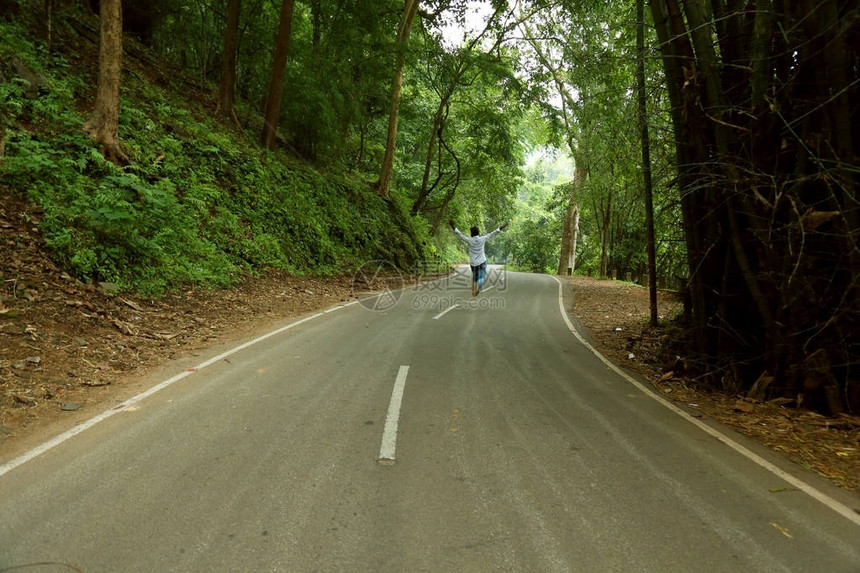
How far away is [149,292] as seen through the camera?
8.52 meters

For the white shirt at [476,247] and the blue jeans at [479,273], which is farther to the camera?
the blue jeans at [479,273]

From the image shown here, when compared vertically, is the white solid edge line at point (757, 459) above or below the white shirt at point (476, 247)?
below

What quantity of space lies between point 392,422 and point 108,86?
10102 millimetres

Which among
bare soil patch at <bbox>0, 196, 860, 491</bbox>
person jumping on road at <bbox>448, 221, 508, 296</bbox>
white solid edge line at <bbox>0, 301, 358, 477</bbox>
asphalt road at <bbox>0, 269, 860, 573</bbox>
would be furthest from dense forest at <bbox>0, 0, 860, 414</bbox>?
person jumping on road at <bbox>448, 221, 508, 296</bbox>

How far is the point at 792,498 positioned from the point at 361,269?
50.8 feet

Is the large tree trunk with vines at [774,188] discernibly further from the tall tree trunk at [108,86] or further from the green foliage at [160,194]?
the tall tree trunk at [108,86]

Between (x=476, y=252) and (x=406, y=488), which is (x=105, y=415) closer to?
(x=406, y=488)

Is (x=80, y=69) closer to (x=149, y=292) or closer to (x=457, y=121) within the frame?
(x=149, y=292)

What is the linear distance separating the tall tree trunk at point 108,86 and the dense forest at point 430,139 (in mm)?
54

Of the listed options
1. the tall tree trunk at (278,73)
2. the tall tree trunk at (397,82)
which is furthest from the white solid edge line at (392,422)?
the tall tree trunk at (397,82)

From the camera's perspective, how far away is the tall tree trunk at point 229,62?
570 inches

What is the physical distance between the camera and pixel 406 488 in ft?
11.1

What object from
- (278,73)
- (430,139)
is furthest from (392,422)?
(430,139)

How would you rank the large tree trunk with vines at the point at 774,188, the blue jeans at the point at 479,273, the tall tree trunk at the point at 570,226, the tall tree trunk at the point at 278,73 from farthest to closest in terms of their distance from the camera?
the tall tree trunk at the point at 570,226, the tall tree trunk at the point at 278,73, the blue jeans at the point at 479,273, the large tree trunk with vines at the point at 774,188
